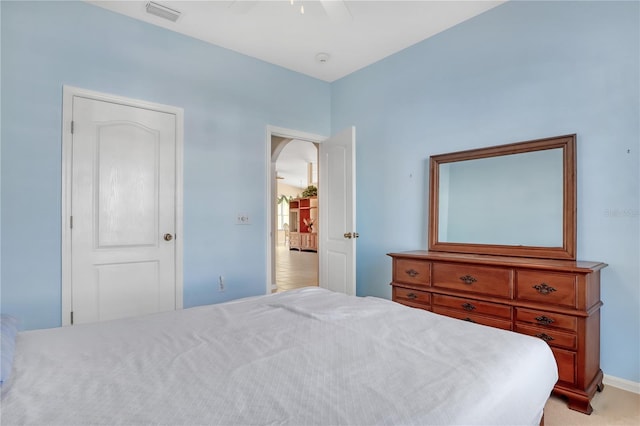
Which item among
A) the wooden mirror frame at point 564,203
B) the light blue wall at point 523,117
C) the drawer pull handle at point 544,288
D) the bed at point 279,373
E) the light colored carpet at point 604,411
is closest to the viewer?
the bed at point 279,373

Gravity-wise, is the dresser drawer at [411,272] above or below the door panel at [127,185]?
below

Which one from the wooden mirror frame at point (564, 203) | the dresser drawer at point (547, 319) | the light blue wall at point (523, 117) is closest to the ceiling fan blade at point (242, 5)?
the light blue wall at point (523, 117)

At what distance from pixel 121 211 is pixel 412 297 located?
252 centimetres

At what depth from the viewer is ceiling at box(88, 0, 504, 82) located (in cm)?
277

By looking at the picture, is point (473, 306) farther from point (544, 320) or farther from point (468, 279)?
point (544, 320)

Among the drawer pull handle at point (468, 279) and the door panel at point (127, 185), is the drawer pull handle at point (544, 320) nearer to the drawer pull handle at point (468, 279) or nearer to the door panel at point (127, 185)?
the drawer pull handle at point (468, 279)

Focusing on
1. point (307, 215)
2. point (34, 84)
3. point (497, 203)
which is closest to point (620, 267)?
point (497, 203)

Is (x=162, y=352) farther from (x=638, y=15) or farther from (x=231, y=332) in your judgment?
(x=638, y=15)

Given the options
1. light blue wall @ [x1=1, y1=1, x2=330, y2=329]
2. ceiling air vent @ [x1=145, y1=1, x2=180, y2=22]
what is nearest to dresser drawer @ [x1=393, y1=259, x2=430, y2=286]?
light blue wall @ [x1=1, y1=1, x2=330, y2=329]

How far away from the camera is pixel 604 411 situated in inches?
77.4

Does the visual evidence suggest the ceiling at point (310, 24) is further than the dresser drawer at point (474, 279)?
Yes

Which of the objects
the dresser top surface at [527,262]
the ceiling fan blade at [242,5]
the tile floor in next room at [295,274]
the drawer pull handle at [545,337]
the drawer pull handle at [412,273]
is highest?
the ceiling fan blade at [242,5]

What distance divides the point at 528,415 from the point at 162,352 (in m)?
1.21

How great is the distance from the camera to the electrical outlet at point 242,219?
3525 millimetres
